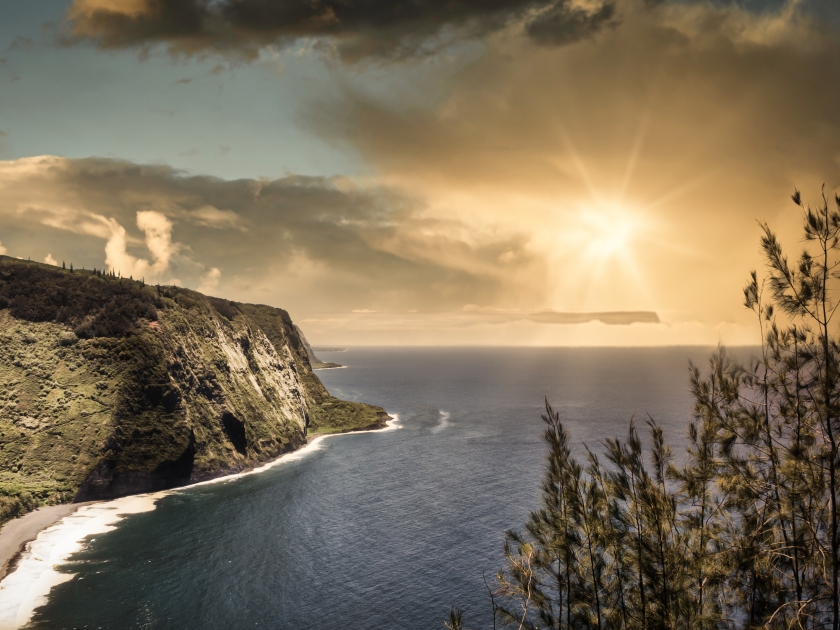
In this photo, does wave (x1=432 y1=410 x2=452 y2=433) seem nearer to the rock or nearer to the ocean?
the ocean

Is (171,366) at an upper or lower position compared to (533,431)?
upper

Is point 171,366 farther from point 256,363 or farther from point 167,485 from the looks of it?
point 256,363

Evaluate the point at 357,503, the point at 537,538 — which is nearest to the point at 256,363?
the point at 357,503

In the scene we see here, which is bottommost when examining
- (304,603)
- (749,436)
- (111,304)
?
(304,603)

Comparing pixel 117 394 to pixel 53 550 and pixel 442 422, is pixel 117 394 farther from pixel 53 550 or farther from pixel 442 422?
pixel 442 422

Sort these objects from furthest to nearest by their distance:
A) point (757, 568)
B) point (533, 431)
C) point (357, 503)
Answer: point (533, 431)
point (357, 503)
point (757, 568)

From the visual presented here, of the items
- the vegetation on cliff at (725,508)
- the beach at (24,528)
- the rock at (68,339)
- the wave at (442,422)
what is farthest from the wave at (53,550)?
the wave at (442,422)

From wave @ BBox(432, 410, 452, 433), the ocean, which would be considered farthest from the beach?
wave @ BBox(432, 410, 452, 433)
